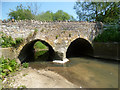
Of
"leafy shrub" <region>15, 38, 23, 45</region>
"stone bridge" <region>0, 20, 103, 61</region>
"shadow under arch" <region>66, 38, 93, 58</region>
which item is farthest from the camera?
"shadow under arch" <region>66, 38, 93, 58</region>

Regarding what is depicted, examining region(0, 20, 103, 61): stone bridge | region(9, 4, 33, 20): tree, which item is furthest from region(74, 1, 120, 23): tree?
region(9, 4, 33, 20): tree

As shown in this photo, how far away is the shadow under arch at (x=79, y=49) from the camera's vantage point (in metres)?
9.88

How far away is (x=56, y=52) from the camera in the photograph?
7102 mm

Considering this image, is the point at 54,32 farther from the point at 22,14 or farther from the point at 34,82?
the point at 22,14

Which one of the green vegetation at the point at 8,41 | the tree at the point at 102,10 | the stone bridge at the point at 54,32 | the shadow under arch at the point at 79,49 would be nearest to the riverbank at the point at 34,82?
the green vegetation at the point at 8,41

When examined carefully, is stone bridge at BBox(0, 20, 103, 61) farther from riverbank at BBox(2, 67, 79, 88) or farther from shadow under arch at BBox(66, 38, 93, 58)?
riverbank at BBox(2, 67, 79, 88)

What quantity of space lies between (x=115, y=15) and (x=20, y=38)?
17508mm

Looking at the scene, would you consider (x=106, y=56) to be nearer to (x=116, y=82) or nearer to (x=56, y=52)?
(x=116, y=82)

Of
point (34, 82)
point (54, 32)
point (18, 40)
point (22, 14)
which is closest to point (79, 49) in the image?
point (54, 32)

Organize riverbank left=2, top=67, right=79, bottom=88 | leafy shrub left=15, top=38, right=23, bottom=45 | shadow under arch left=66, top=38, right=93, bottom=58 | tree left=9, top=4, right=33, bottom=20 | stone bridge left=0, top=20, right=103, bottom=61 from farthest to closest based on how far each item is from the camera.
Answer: tree left=9, top=4, right=33, bottom=20 → shadow under arch left=66, top=38, right=93, bottom=58 → stone bridge left=0, top=20, right=103, bottom=61 → leafy shrub left=15, top=38, right=23, bottom=45 → riverbank left=2, top=67, right=79, bottom=88

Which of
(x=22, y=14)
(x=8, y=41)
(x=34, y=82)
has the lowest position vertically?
(x=34, y=82)

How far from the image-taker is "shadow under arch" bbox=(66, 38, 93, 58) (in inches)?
389

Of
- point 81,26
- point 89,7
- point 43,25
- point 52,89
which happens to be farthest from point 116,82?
point 89,7

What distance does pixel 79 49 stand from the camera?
12.2 metres
